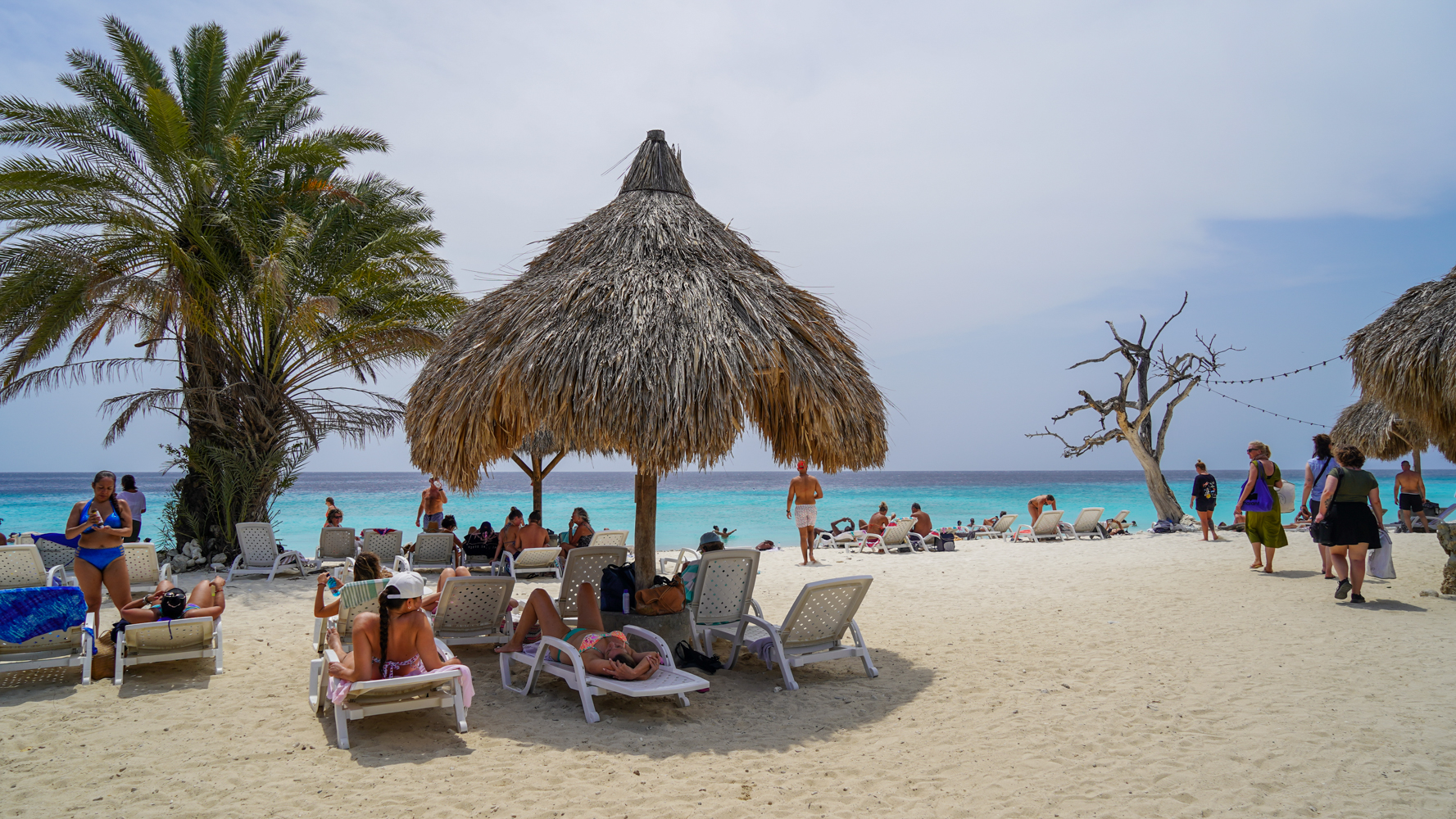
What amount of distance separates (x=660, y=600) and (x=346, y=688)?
2.14 meters

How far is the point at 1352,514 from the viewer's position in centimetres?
719

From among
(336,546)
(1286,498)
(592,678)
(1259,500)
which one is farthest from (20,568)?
(1286,498)

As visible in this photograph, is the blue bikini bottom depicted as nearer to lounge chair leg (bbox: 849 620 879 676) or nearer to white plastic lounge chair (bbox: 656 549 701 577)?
white plastic lounge chair (bbox: 656 549 701 577)

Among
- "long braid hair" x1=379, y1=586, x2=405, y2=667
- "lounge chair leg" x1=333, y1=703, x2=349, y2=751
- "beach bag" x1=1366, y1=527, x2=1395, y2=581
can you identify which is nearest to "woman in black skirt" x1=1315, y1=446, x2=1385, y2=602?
"beach bag" x1=1366, y1=527, x2=1395, y2=581

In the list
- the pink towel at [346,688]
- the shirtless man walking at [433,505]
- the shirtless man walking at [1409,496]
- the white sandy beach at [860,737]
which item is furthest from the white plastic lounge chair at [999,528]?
the pink towel at [346,688]

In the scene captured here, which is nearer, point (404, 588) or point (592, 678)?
point (404, 588)

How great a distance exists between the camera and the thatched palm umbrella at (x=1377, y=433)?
50.1ft

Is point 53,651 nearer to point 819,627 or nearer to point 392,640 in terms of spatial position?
point 392,640

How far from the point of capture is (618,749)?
3.99 m

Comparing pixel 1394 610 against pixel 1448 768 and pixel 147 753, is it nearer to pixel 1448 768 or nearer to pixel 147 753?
pixel 1448 768

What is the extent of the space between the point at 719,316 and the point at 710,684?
99.4 inches

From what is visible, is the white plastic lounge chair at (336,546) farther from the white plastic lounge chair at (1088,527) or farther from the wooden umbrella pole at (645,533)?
the white plastic lounge chair at (1088,527)

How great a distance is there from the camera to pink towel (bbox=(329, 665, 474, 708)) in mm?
3943

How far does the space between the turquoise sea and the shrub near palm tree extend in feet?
31.0
